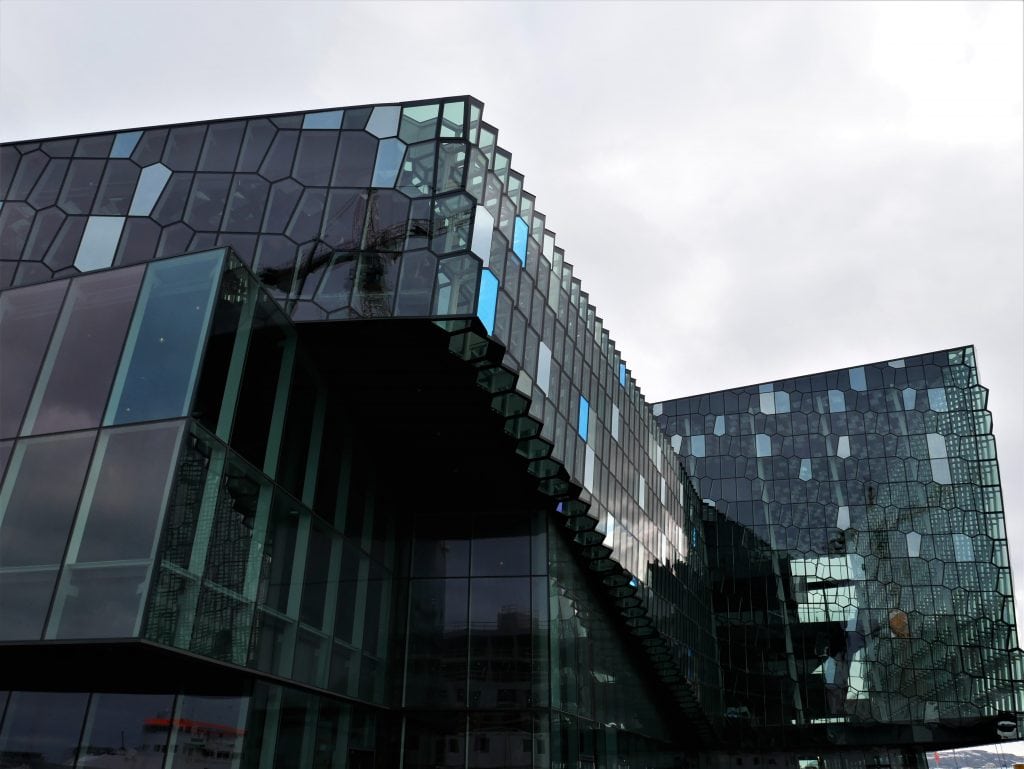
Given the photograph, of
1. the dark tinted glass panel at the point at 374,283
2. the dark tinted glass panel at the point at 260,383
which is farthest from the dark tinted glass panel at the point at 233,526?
the dark tinted glass panel at the point at 374,283

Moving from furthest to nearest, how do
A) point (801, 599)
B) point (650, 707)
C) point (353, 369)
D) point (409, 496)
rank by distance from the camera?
point (801, 599) → point (650, 707) → point (409, 496) → point (353, 369)

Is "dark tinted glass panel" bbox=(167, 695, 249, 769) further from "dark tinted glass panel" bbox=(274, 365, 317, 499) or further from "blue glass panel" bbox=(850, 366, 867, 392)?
"blue glass panel" bbox=(850, 366, 867, 392)

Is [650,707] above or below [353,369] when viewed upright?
Answer: below

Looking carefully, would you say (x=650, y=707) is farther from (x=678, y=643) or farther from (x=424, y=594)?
(x=424, y=594)

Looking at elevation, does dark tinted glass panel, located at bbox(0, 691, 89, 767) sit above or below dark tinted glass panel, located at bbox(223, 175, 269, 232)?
below

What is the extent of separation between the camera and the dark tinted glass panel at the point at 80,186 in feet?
67.3

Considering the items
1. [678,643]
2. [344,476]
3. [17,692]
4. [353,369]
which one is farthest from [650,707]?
[17,692]

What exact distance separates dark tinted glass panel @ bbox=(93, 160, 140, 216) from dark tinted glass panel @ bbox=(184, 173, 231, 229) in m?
1.73

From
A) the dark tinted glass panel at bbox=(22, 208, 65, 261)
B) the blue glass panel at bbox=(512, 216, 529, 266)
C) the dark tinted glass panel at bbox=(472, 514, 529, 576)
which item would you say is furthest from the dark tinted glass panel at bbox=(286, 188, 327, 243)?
the dark tinted glass panel at bbox=(472, 514, 529, 576)

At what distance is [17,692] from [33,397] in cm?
512

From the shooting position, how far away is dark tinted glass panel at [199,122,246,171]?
65.9 feet

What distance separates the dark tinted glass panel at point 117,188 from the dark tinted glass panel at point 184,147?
89 cm

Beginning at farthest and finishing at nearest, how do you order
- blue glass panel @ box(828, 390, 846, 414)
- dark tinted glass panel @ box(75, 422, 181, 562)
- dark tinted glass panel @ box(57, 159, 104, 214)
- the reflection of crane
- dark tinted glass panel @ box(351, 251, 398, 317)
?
blue glass panel @ box(828, 390, 846, 414) < dark tinted glass panel @ box(57, 159, 104, 214) < the reflection of crane < dark tinted glass panel @ box(351, 251, 398, 317) < dark tinted glass panel @ box(75, 422, 181, 562)

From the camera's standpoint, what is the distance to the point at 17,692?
48.4 ft
